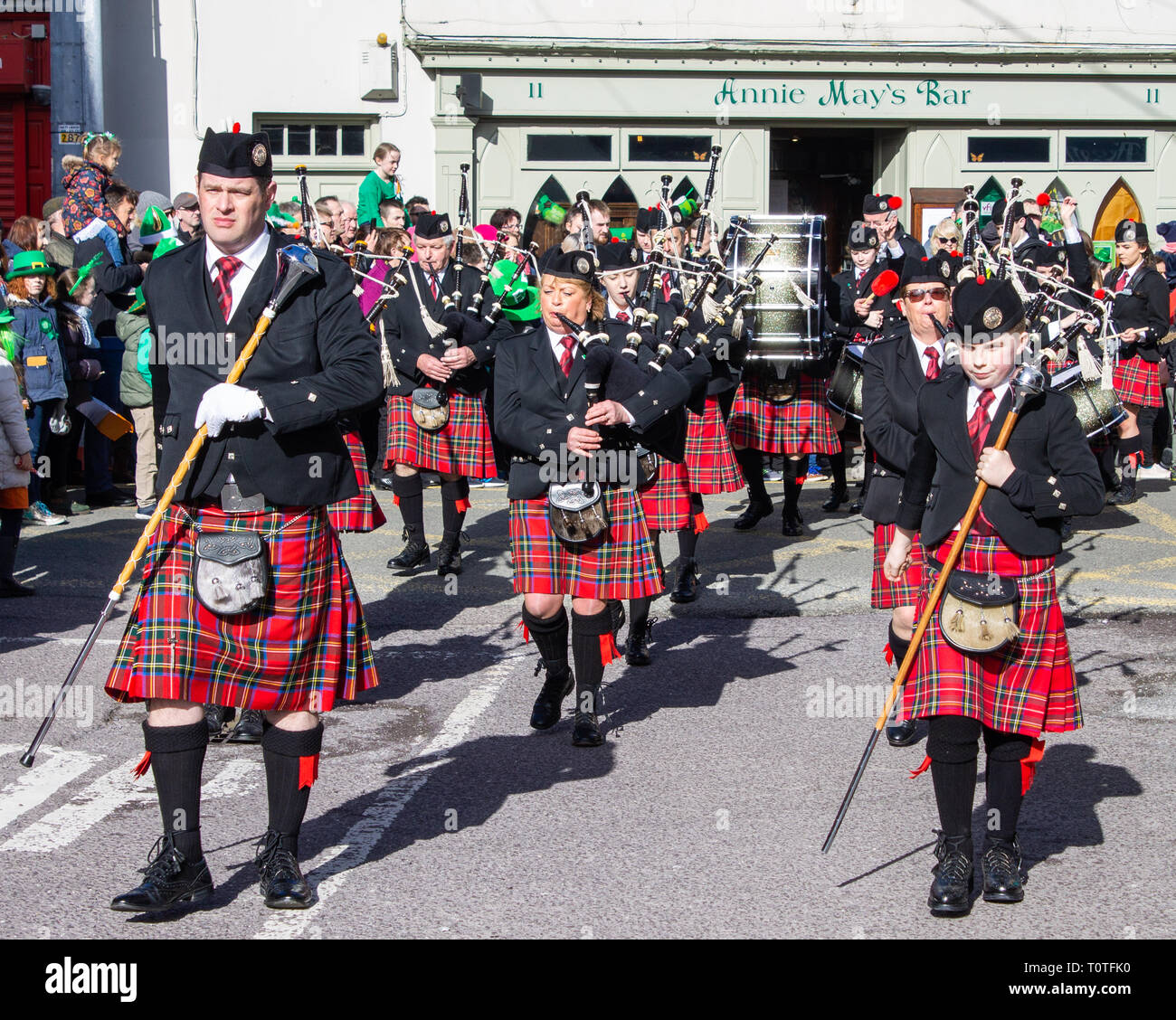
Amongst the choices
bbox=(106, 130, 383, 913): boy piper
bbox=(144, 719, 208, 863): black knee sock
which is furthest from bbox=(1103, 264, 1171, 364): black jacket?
bbox=(144, 719, 208, 863): black knee sock

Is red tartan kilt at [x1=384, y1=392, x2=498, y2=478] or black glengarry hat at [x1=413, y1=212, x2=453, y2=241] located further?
black glengarry hat at [x1=413, y1=212, x2=453, y2=241]

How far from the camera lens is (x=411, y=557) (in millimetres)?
8531

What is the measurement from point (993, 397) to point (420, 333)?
16.1ft

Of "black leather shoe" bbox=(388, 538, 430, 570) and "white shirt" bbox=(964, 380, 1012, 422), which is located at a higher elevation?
"white shirt" bbox=(964, 380, 1012, 422)

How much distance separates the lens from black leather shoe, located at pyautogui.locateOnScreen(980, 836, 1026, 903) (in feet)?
12.8

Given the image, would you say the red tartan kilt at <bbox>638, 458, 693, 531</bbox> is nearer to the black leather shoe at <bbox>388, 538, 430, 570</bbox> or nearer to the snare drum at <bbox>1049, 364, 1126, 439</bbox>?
the black leather shoe at <bbox>388, 538, 430, 570</bbox>

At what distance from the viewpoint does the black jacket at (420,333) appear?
8.36 meters

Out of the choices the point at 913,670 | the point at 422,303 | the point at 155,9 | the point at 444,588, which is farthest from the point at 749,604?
the point at 155,9

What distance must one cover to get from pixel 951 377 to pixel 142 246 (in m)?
8.56

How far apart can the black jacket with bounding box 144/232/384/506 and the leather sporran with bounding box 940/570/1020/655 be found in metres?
1.55

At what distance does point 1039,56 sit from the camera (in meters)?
16.9

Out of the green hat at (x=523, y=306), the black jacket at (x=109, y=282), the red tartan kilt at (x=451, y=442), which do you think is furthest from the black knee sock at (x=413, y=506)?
the black jacket at (x=109, y=282)

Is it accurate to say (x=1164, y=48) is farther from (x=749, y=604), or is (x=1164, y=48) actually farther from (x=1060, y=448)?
(x=1060, y=448)

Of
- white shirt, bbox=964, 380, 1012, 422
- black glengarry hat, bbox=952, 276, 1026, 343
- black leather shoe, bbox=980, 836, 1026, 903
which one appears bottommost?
black leather shoe, bbox=980, 836, 1026, 903
